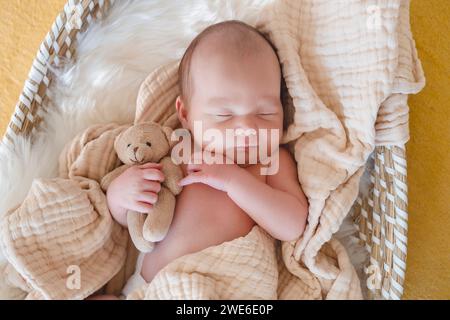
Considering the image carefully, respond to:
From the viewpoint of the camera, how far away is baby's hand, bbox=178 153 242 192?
3.46 ft

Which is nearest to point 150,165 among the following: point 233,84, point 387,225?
point 233,84

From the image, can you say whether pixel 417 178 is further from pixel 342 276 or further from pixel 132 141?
pixel 132 141

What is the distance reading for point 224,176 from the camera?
1058 millimetres

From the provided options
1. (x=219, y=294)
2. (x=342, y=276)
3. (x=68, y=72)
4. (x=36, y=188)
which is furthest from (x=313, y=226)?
(x=68, y=72)

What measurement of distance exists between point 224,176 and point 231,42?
0.28m

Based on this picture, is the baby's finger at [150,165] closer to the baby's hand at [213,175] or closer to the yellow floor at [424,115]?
the baby's hand at [213,175]

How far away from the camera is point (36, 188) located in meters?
1.03

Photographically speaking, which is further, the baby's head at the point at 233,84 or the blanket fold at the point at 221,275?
the baby's head at the point at 233,84

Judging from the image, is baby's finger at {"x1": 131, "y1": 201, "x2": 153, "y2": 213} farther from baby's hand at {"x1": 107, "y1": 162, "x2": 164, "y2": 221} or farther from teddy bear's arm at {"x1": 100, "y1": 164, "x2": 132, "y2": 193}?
teddy bear's arm at {"x1": 100, "y1": 164, "x2": 132, "y2": 193}

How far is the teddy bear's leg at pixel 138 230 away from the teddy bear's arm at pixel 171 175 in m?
0.08

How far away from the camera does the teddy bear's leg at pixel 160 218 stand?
100cm

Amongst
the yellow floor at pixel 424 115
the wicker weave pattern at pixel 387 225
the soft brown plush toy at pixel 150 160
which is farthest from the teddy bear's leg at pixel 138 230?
the yellow floor at pixel 424 115

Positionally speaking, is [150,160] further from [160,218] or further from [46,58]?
[46,58]
